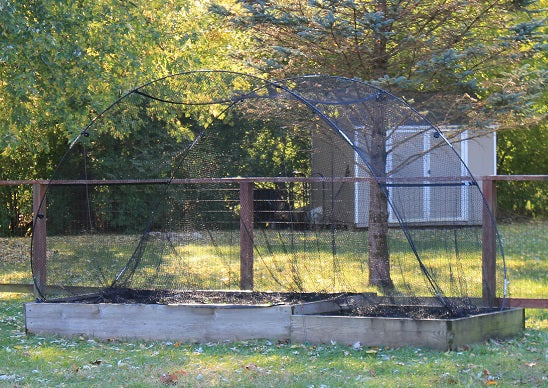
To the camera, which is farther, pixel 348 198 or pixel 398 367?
pixel 348 198

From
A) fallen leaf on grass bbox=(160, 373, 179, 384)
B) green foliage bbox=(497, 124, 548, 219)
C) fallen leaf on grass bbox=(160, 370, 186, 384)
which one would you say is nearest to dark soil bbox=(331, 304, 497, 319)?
fallen leaf on grass bbox=(160, 370, 186, 384)

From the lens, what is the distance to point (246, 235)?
991 centimetres

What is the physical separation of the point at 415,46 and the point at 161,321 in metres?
5.05

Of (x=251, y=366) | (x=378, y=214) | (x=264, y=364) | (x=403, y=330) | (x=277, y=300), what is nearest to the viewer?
(x=251, y=366)

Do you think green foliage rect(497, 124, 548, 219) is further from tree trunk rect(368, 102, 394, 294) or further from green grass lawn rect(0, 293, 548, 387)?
green grass lawn rect(0, 293, 548, 387)

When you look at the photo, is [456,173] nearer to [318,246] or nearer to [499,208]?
[318,246]

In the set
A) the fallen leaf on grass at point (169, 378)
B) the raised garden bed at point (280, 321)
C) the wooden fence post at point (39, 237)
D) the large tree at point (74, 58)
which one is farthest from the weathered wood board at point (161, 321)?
the large tree at point (74, 58)

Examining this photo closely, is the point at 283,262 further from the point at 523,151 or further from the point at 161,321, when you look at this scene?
the point at 523,151

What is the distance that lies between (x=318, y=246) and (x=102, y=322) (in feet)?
8.30

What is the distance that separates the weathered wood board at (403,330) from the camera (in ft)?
23.2

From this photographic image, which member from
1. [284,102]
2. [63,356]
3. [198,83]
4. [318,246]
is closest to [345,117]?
[284,102]

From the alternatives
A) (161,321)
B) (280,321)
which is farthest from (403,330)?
(161,321)

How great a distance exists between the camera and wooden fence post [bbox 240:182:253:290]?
386 inches

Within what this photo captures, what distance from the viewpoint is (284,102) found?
358 inches
